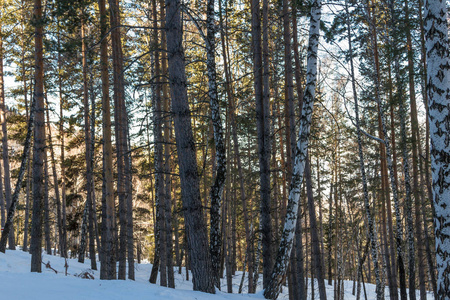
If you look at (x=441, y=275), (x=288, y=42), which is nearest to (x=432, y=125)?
(x=441, y=275)

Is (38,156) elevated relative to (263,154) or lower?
elevated

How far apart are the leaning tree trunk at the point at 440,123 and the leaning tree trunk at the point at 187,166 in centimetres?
355

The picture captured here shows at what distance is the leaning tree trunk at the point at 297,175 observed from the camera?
7145 millimetres

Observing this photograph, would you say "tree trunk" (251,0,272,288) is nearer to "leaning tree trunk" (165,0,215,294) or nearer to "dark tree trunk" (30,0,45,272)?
"leaning tree trunk" (165,0,215,294)

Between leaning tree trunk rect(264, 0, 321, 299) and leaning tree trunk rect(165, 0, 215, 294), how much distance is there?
4.91ft

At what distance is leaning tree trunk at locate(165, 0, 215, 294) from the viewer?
20.4ft

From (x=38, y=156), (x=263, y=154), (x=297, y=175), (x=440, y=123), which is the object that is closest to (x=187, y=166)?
(x=297, y=175)

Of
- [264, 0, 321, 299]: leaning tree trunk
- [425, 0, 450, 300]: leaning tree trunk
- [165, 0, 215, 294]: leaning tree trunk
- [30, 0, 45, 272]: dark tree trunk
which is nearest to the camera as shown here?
[425, 0, 450, 300]: leaning tree trunk

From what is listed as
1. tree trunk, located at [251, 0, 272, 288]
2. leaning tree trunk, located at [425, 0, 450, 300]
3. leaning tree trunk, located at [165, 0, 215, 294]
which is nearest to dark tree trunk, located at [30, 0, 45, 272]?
leaning tree trunk, located at [165, 0, 215, 294]

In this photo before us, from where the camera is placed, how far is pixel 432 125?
535 centimetres

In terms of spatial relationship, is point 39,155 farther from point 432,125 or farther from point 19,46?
point 19,46

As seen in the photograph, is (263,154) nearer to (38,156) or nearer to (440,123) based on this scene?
(440,123)

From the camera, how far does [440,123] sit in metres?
5.25

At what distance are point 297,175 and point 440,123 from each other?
9.09 feet
